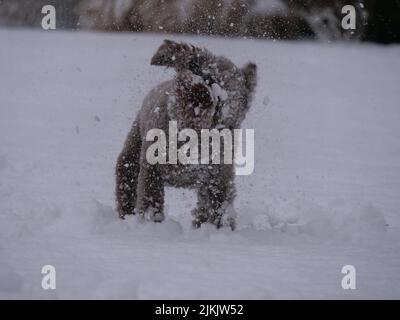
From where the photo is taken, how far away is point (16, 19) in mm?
3539

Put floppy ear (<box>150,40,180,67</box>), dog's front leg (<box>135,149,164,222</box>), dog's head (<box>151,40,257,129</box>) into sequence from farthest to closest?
1. dog's front leg (<box>135,149,164,222</box>)
2. floppy ear (<box>150,40,180,67</box>)
3. dog's head (<box>151,40,257,129</box>)

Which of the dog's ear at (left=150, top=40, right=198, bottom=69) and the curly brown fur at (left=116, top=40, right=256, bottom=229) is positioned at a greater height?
the dog's ear at (left=150, top=40, right=198, bottom=69)

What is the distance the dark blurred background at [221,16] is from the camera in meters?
3.47

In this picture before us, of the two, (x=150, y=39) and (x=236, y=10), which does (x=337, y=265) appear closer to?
(x=236, y=10)

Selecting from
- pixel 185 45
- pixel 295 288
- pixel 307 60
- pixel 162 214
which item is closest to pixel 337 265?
pixel 295 288

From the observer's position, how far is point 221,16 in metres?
4.05

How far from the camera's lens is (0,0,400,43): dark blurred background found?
137 inches

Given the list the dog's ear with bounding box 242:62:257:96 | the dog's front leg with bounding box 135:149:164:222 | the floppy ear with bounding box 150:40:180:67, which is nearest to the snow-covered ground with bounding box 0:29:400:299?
the dog's front leg with bounding box 135:149:164:222

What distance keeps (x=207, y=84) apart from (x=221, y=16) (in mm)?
1221

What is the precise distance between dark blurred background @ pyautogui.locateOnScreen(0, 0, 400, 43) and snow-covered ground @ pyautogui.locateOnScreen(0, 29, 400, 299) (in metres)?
0.15

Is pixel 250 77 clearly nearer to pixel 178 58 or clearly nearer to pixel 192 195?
pixel 178 58

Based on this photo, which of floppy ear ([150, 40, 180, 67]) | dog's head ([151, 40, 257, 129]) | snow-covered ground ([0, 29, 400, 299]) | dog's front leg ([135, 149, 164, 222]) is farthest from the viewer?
dog's front leg ([135, 149, 164, 222])

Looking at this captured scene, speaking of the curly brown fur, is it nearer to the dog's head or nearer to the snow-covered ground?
the dog's head

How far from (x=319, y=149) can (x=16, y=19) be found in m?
2.58
